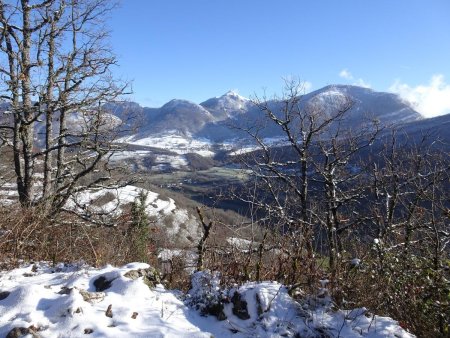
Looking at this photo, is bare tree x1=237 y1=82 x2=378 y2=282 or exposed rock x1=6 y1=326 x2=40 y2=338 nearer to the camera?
exposed rock x1=6 y1=326 x2=40 y2=338

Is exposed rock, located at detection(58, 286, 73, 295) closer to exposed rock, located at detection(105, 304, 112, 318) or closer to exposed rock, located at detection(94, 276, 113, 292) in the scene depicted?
exposed rock, located at detection(94, 276, 113, 292)

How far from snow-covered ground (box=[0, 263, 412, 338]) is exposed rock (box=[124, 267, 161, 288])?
18 millimetres

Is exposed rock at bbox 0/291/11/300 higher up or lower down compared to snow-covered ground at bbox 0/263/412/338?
higher up

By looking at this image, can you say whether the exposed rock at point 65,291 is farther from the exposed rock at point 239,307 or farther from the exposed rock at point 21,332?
the exposed rock at point 239,307

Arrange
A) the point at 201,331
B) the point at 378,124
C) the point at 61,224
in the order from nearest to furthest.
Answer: the point at 201,331, the point at 61,224, the point at 378,124

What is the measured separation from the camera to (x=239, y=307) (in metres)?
4.72

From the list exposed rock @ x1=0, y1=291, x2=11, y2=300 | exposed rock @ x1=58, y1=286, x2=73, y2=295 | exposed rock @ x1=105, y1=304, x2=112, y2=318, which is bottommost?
exposed rock @ x1=105, y1=304, x2=112, y2=318

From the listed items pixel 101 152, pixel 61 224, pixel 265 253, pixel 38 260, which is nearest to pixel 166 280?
pixel 265 253

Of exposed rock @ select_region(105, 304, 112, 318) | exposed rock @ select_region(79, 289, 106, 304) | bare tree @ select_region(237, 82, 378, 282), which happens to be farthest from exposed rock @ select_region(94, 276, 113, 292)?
bare tree @ select_region(237, 82, 378, 282)

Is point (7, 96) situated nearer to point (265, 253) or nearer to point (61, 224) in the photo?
point (61, 224)

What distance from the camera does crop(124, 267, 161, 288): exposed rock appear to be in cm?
510

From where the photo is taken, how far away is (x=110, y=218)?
14648 mm

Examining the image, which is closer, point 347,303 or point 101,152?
point 347,303

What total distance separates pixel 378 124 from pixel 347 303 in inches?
567
